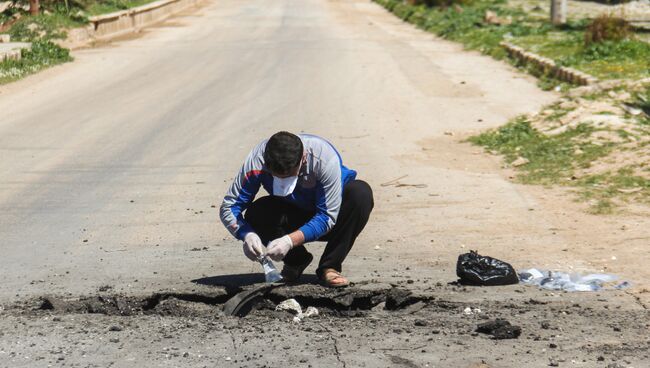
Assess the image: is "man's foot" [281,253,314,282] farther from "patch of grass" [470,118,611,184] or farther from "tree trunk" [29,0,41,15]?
"tree trunk" [29,0,41,15]

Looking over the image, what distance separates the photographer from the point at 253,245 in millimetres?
6527

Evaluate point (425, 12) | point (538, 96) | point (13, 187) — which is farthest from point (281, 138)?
point (425, 12)

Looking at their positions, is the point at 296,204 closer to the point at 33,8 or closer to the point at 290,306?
the point at 290,306

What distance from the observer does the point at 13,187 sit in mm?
10969

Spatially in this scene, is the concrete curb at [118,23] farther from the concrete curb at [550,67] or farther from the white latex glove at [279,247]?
the white latex glove at [279,247]

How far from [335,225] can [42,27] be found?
2025 cm

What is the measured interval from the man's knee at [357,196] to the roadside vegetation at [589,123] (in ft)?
11.0

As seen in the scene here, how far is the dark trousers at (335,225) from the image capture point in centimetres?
684

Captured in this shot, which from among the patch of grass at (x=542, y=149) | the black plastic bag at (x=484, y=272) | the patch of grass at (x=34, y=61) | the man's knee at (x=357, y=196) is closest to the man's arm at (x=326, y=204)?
the man's knee at (x=357, y=196)

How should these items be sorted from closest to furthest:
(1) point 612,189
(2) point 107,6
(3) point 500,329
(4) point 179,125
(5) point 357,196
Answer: (3) point 500,329, (5) point 357,196, (1) point 612,189, (4) point 179,125, (2) point 107,6

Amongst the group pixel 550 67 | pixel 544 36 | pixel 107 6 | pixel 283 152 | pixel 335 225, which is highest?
pixel 283 152

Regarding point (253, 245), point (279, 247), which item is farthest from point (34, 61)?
point (279, 247)

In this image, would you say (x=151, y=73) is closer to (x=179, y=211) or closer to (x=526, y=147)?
(x=526, y=147)

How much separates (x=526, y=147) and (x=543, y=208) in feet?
10.7
